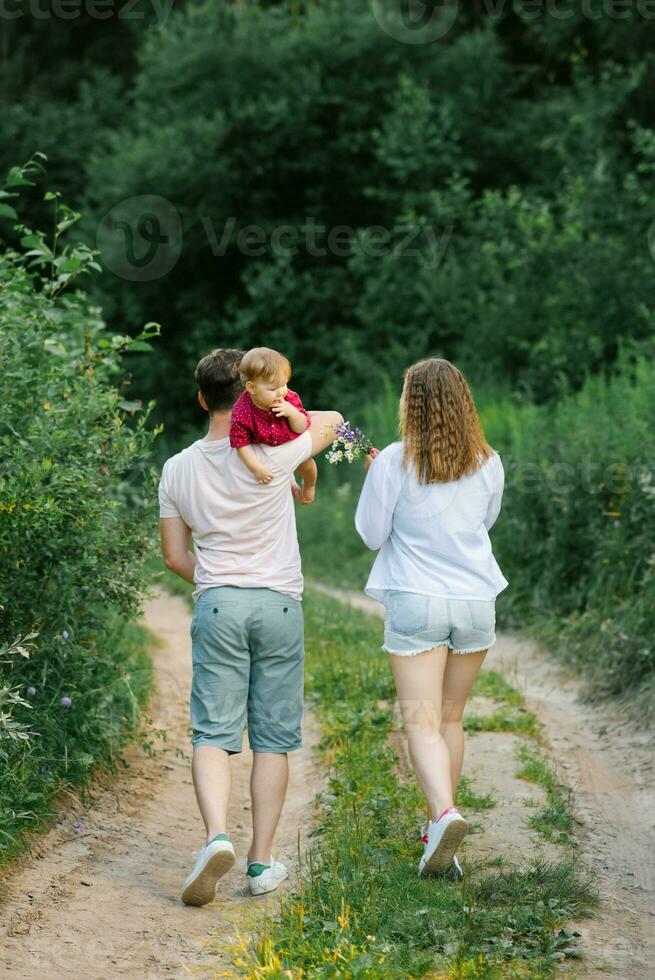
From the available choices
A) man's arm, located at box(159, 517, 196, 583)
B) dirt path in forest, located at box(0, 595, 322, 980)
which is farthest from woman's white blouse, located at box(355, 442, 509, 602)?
dirt path in forest, located at box(0, 595, 322, 980)

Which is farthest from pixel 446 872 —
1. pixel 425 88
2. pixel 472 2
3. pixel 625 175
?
pixel 472 2

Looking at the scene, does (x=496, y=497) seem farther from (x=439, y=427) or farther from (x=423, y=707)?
(x=423, y=707)

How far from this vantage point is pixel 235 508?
4207 millimetres

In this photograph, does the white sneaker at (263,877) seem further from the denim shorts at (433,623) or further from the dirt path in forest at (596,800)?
the denim shorts at (433,623)

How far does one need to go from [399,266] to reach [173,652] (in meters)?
8.87

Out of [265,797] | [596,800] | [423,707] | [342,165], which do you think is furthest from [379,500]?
[342,165]

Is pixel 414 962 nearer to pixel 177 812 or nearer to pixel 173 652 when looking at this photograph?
pixel 177 812

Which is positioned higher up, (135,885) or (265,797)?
(265,797)

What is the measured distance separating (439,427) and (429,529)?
1.15 feet

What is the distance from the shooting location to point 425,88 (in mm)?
16328

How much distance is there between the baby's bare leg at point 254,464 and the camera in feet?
13.5

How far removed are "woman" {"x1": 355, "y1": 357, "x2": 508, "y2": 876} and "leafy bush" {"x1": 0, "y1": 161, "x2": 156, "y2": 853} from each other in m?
1.30

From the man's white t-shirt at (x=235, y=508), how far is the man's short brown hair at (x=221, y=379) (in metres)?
0.14

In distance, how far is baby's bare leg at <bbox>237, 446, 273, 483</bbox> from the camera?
4117mm
